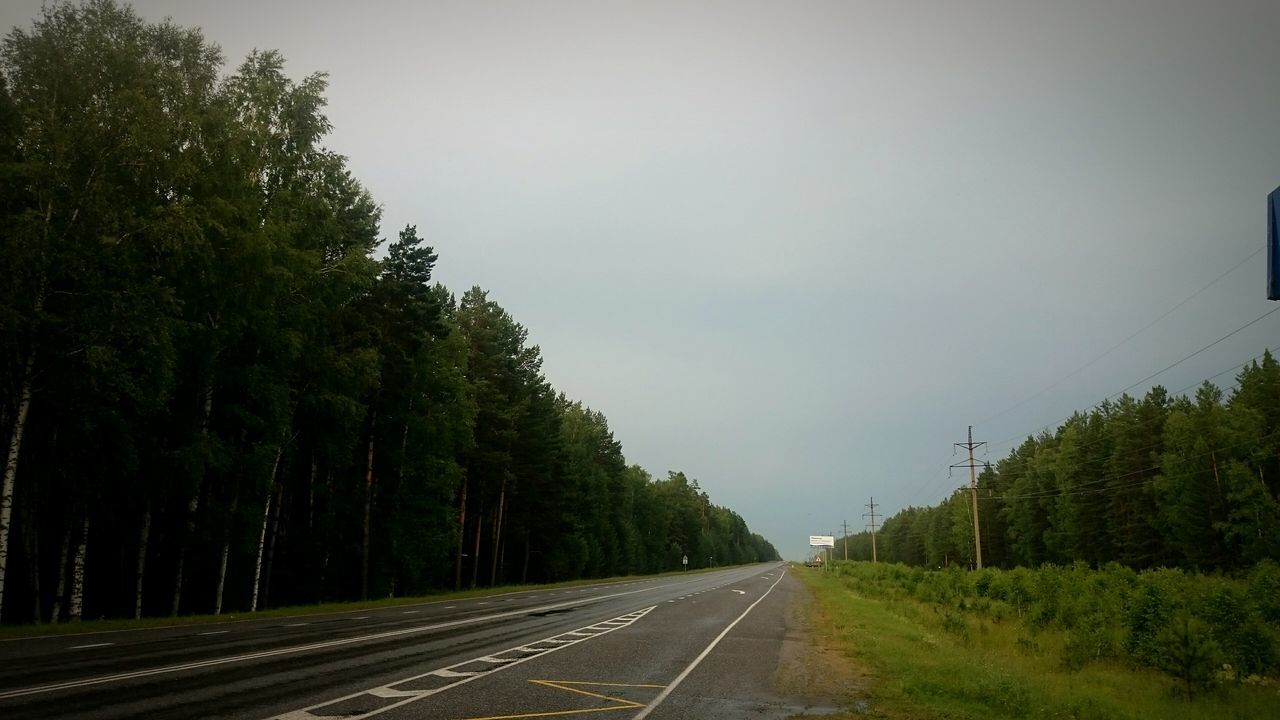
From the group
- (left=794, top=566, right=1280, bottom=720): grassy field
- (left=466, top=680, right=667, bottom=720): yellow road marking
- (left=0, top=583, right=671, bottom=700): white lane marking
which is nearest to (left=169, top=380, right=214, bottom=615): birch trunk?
(left=0, top=583, right=671, bottom=700): white lane marking

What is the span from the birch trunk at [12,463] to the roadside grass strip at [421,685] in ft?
42.5

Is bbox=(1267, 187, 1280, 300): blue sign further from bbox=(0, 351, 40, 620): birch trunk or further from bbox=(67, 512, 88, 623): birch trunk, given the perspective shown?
bbox=(67, 512, 88, 623): birch trunk

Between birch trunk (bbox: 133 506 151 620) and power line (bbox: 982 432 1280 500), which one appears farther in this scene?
power line (bbox: 982 432 1280 500)

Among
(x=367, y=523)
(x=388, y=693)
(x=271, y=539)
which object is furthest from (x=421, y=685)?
(x=271, y=539)

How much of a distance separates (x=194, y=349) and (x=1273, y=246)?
85.3 feet

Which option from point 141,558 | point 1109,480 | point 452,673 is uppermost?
point 1109,480

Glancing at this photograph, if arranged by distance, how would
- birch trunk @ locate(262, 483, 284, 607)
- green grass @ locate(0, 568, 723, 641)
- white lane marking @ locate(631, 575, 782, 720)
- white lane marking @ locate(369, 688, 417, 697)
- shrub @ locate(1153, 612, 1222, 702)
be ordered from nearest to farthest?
white lane marking @ locate(631, 575, 782, 720)
white lane marking @ locate(369, 688, 417, 697)
shrub @ locate(1153, 612, 1222, 702)
green grass @ locate(0, 568, 723, 641)
birch trunk @ locate(262, 483, 284, 607)

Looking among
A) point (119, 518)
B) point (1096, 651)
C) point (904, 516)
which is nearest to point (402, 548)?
point (119, 518)

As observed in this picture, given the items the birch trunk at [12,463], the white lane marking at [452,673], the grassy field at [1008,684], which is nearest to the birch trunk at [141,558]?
the birch trunk at [12,463]

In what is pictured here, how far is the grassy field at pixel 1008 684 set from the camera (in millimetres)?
9727

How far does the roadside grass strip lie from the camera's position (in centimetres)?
784

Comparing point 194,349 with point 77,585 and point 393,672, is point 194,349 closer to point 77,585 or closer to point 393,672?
point 77,585

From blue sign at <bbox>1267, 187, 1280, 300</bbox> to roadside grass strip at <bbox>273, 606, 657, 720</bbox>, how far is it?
1050 cm

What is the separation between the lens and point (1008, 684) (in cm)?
1087
